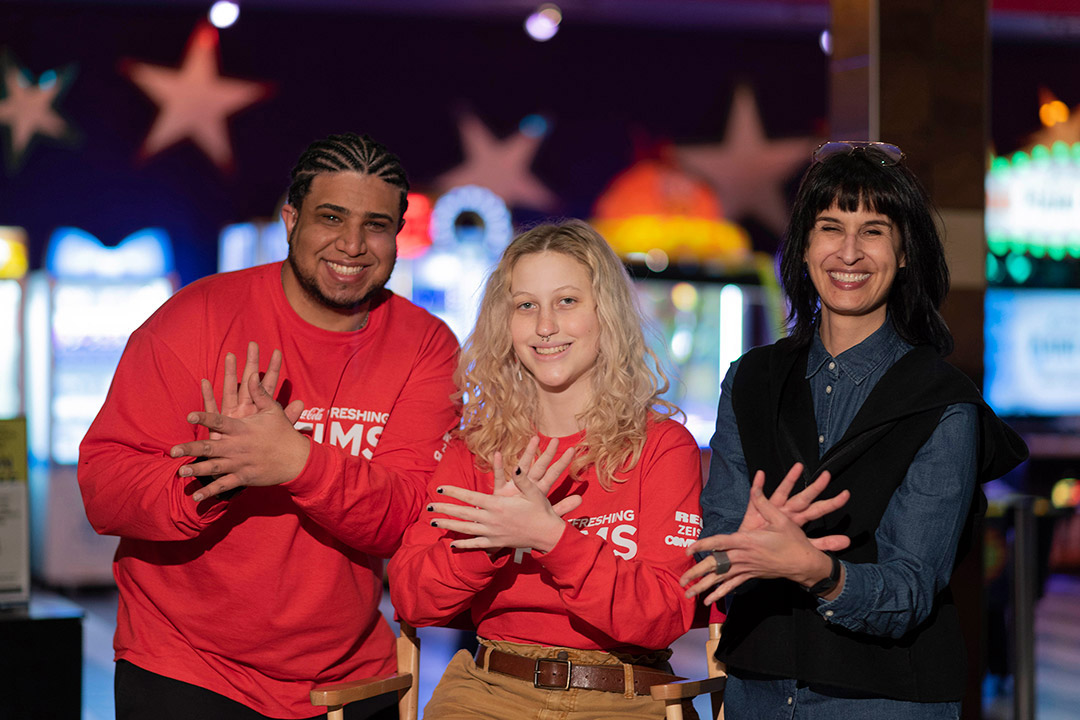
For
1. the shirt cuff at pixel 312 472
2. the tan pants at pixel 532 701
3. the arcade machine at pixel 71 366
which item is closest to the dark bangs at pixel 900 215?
the tan pants at pixel 532 701

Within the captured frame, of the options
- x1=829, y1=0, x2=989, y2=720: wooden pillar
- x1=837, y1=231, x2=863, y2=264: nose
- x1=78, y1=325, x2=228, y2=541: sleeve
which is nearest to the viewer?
x1=837, y1=231, x2=863, y2=264: nose

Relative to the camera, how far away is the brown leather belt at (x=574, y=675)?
199cm

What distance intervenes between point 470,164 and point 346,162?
17.9ft

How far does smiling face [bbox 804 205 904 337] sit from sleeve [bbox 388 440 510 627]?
737 mm

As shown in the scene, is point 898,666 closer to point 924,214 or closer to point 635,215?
point 924,214

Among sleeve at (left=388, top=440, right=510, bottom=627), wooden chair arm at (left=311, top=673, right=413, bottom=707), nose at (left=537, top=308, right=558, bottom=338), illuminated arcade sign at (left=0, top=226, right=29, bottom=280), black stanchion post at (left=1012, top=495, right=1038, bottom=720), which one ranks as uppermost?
illuminated arcade sign at (left=0, top=226, right=29, bottom=280)

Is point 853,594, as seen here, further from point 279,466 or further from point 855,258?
point 279,466

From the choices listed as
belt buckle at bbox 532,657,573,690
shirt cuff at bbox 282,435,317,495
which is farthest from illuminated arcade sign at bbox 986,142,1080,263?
shirt cuff at bbox 282,435,317,495

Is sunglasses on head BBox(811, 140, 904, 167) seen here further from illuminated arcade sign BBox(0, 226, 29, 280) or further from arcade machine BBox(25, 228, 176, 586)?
illuminated arcade sign BBox(0, 226, 29, 280)

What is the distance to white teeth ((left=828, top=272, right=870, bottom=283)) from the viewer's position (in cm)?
182

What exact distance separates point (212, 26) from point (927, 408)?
21.7 feet

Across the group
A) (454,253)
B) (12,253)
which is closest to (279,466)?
(454,253)

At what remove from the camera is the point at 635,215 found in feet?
25.6

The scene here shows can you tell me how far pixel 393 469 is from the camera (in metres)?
2.19
